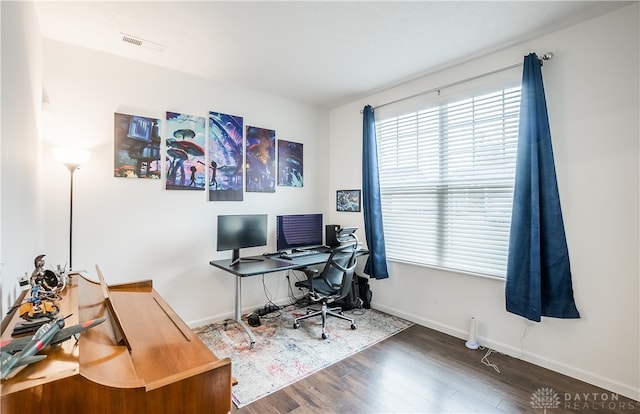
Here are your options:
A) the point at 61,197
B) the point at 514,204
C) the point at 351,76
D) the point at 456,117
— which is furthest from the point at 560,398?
the point at 61,197

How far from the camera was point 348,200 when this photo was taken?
4.08 metres

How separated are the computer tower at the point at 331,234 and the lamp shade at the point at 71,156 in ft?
8.93

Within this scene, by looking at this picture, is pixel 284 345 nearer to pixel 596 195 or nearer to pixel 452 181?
pixel 452 181

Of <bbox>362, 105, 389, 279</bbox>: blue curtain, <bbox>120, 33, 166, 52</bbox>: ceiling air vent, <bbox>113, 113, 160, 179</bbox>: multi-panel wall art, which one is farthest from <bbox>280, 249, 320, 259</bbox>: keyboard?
<bbox>120, 33, 166, 52</bbox>: ceiling air vent

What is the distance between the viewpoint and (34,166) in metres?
1.99

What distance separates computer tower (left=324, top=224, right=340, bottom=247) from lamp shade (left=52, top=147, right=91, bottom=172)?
8.93ft

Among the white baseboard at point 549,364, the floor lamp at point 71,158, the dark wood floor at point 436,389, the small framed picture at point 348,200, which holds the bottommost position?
the dark wood floor at point 436,389

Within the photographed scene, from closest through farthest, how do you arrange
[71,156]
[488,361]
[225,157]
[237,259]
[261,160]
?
[71,156] < [488,361] < [237,259] < [225,157] < [261,160]

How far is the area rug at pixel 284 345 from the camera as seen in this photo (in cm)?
231

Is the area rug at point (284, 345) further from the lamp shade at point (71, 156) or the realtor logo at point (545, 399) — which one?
the lamp shade at point (71, 156)

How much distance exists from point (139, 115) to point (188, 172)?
680 mm

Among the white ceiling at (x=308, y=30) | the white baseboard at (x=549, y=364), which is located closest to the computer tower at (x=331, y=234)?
the white baseboard at (x=549, y=364)

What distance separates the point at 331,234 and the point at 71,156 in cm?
284

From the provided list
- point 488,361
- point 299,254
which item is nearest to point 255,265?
point 299,254
